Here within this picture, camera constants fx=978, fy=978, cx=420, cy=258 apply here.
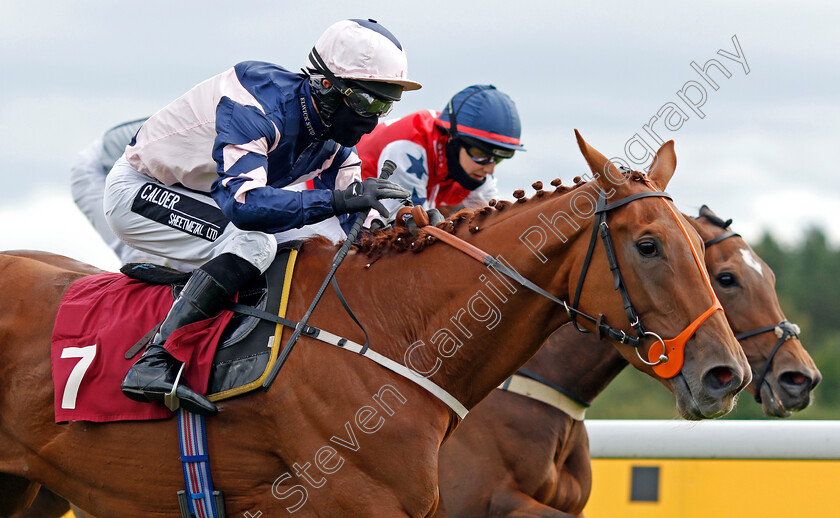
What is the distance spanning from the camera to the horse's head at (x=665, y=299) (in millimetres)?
3334

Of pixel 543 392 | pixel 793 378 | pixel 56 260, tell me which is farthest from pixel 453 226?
pixel 793 378

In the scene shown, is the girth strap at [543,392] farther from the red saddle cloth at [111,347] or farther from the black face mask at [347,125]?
the red saddle cloth at [111,347]

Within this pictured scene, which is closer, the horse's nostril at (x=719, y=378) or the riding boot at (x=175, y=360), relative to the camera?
the horse's nostril at (x=719, y=378)

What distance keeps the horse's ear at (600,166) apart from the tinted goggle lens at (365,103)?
0.85 metres

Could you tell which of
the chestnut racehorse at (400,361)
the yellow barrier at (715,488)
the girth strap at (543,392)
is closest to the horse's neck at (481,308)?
the chestnut racehorse at (400,361)

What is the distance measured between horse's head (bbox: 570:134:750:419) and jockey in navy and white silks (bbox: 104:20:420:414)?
2.87ft

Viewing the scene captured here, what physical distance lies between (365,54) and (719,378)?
1.82 meters

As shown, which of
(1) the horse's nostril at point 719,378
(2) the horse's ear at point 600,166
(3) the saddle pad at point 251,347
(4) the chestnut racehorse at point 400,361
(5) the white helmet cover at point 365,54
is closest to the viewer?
(1) the horse's nostril at point 719,378

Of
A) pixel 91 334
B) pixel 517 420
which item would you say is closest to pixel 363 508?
pixel 91 334

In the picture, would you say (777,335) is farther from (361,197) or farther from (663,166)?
(361,197)

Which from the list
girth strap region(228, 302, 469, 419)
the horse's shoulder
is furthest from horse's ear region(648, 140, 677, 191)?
the horse's shoulder

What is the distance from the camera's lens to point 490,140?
5.99 m

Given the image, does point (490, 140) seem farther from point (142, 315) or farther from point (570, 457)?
point (142, 315)

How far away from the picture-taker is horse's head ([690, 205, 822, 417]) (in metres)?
5.27
